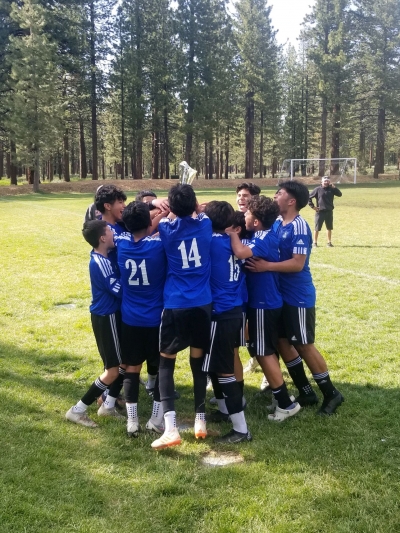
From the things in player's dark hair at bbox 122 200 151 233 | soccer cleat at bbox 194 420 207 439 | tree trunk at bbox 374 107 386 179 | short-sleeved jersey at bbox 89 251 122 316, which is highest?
tree trunk at bbox 374 107 386 179

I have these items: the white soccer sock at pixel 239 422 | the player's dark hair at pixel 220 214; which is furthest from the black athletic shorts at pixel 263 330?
the player's dark hair at pixel 220 214

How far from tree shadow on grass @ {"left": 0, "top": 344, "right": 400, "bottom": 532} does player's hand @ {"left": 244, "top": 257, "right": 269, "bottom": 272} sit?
1.28 metres

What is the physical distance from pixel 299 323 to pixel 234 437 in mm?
1058

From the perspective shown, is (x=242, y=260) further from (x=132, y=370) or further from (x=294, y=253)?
(x=132, y=370)

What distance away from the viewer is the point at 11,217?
2014cm

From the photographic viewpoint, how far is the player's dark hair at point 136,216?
3592 mm

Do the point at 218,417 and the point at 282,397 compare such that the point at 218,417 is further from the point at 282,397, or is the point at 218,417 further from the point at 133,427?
the point at 133,427

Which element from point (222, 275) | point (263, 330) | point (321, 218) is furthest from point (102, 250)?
point (321, 218)

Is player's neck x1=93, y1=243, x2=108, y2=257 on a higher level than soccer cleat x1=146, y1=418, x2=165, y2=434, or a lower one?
higher

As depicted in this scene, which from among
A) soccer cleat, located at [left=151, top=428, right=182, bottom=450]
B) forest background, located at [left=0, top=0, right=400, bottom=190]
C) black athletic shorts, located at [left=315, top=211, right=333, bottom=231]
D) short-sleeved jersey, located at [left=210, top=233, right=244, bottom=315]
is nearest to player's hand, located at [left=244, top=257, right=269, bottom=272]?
short-sleeved jersey, located at [left=210, top=233, right=244, bottom=315]

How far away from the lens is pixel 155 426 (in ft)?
12.7

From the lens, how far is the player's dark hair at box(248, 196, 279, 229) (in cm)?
384

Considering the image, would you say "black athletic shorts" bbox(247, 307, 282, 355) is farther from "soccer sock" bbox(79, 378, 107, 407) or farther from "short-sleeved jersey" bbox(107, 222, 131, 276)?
"soccer sock" bbox(79, 378, 107, 407)

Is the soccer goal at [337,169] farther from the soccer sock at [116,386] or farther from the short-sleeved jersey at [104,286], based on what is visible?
the short-sleeved jersey at [104,286]
